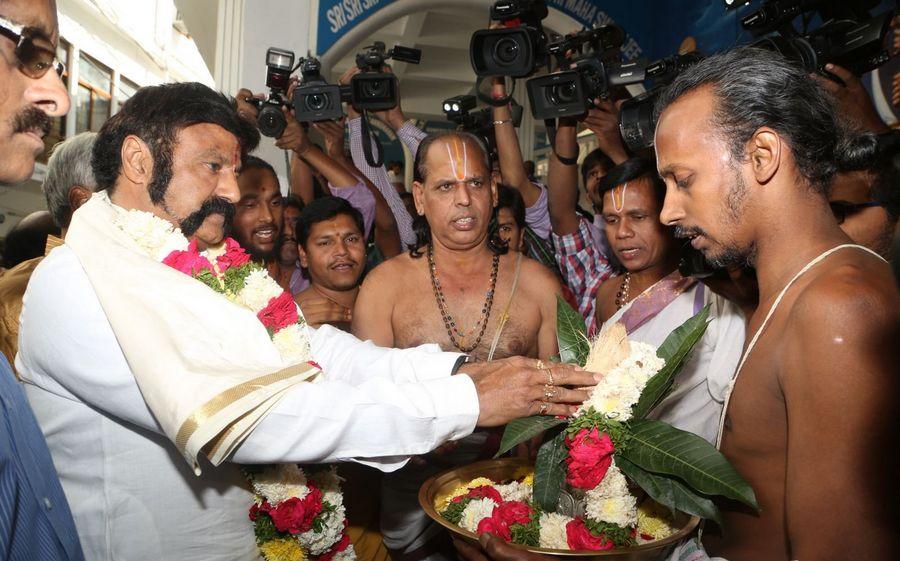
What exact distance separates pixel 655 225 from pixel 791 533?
2.07 m

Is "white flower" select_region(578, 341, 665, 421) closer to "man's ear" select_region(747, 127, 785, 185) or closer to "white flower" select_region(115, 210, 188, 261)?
"man's ear" select_region(747, 127, 785, 185)

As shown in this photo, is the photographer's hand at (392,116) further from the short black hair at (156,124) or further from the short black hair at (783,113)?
the short black hair at (783,113)

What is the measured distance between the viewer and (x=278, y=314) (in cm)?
231

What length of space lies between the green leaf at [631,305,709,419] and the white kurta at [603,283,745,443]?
0.46 m

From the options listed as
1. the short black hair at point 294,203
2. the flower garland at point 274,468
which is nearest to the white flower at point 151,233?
the flower garland at point 274,468

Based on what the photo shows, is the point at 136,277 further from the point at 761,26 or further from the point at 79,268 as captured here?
the point at 761,26

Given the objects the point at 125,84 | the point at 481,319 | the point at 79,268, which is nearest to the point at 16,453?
the point at 79,268

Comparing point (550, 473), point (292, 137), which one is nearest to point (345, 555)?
point (550, 473)

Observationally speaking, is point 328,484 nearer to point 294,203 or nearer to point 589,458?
point 589,458

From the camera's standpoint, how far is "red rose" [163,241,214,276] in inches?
85.9

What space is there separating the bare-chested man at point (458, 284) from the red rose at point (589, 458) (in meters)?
1.61

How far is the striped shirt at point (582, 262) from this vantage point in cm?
421

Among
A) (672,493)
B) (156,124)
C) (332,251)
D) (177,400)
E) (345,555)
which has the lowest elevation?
(345,555)

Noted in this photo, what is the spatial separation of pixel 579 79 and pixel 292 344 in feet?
8.45
